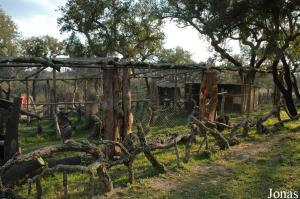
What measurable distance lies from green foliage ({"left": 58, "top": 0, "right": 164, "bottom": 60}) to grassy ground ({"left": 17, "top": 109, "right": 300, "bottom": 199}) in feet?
54.0

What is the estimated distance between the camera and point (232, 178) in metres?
7.29

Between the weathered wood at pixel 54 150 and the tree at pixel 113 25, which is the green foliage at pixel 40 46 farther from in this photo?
the weathered wood at pixel 54 150

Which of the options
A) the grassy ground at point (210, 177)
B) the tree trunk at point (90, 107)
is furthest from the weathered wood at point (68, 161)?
the tree trunk at point (90, 107)

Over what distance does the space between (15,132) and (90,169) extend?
2.38 meters

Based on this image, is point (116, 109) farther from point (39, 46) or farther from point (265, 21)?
point (39, 46)

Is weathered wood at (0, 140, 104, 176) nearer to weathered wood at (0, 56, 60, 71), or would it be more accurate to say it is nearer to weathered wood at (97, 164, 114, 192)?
weathered wood at (97, 164, 114, 192)

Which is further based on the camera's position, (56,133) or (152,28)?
(152,28)

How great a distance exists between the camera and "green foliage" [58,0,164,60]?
952 inches

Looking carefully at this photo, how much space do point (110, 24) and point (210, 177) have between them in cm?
1929

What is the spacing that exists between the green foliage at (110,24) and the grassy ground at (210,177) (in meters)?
16.5

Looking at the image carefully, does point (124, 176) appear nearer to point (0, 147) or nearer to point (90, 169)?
point (90, 169)

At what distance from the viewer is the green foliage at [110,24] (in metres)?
24.2

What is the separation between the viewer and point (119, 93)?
31.6ft

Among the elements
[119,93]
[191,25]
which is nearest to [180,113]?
[191,25]
